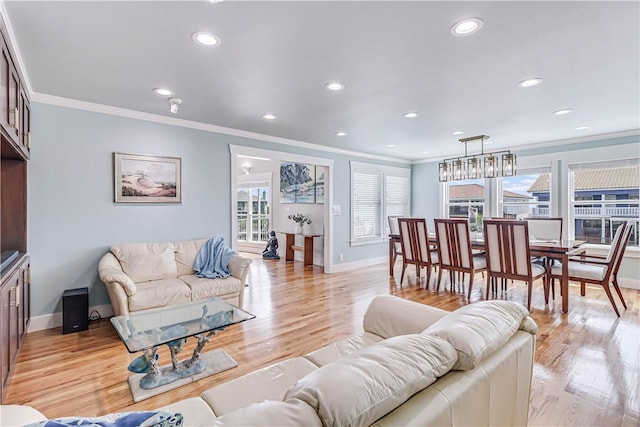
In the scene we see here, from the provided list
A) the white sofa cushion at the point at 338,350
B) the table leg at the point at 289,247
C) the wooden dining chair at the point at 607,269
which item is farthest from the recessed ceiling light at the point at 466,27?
the table leg at the point at 289,247

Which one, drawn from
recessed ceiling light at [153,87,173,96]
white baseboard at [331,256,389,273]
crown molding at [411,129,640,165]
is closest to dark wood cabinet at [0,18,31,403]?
recessed ceiling light at [153,87,173,96]

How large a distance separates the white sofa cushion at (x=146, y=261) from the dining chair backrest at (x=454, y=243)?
142 inches

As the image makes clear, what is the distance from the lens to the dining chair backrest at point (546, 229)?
190 inches

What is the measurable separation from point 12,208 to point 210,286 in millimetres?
2007

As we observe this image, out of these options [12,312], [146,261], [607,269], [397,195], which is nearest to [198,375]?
[12,312]

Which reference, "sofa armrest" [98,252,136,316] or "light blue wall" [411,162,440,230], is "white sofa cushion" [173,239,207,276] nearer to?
"sofa armrest" [98,252,136,316]

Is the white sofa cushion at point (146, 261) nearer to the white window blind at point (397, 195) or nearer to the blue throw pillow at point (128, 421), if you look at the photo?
the blue throw pillow at point (128, 421)

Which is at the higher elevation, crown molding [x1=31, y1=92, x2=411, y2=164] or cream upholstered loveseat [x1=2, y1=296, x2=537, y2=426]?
crown molding [x1=31, y1=92, x2=411, y2=164]

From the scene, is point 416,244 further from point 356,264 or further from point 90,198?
point 90,198

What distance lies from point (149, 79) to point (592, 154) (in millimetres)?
6282

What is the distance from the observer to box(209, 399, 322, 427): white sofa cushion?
685mm

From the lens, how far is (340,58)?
241 cm

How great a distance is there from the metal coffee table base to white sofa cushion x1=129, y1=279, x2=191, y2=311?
83cm

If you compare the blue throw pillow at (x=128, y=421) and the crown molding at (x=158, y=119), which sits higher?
the crown molding at (x=158, y=119)
